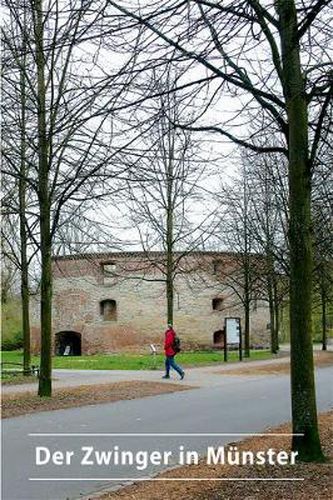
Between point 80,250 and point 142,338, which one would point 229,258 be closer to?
point 142,338

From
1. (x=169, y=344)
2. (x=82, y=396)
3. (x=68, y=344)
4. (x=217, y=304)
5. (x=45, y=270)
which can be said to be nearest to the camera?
(x=45, y=270)

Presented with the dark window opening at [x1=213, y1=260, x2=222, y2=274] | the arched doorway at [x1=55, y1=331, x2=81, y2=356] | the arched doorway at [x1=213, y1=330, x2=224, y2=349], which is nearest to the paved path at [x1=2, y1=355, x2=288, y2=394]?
the dark window opening at [x1=213, y1=260, x2=222, y2=274]

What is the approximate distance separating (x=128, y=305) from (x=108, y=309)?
1.70 meters

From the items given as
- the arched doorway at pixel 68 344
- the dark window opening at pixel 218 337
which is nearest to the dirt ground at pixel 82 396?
the dark window opening at pixel 218 337

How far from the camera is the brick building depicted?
135ft

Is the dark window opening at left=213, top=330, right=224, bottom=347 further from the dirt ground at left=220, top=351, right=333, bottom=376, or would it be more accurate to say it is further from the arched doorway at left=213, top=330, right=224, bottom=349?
the dirt ground at left=220, top=351, right=333, bottom=376

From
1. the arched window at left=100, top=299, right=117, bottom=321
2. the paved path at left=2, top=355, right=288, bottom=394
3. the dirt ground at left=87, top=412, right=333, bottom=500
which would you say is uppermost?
the arched window at left=100, top=299, right=117, bottom=321

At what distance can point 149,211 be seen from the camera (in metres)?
28.0

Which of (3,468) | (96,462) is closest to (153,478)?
(96,462)

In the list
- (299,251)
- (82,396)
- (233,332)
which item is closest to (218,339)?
(233,332)

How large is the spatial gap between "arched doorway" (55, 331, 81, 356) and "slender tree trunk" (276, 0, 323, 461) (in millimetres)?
37053

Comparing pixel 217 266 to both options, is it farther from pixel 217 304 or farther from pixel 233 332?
pixel 233 332

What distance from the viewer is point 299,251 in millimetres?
7418

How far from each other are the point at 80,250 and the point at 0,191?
2.51 meters
